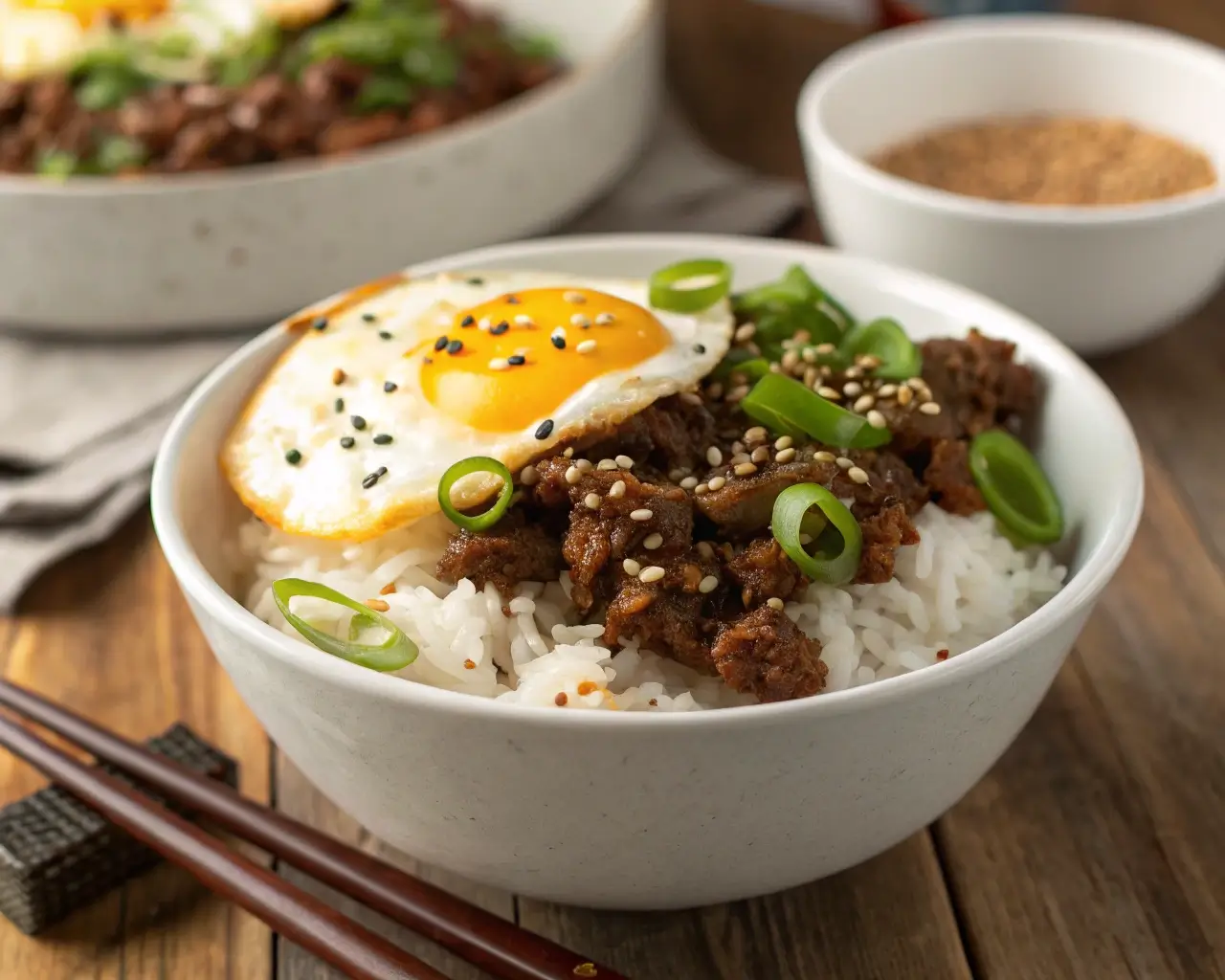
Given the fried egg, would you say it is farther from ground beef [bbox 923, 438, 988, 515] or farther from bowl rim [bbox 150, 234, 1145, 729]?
ground beef [bbox 923, 438, 988, 515]

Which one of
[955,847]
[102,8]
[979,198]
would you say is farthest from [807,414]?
[102,8]

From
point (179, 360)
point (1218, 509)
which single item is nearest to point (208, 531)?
point (179, 360)

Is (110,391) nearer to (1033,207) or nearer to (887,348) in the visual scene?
(887,348)

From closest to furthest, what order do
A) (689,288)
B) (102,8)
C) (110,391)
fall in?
(689,288)
(110,391)
(102,8)

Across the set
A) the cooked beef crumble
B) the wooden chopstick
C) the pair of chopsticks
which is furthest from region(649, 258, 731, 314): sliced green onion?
the wooden chopstick

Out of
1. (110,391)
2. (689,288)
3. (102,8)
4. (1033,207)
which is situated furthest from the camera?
(102,8)

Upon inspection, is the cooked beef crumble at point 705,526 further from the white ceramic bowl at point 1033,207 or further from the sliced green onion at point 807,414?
the white ceramic bowl at point 1033,207

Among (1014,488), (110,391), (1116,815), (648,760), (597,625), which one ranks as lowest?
(110,391)
